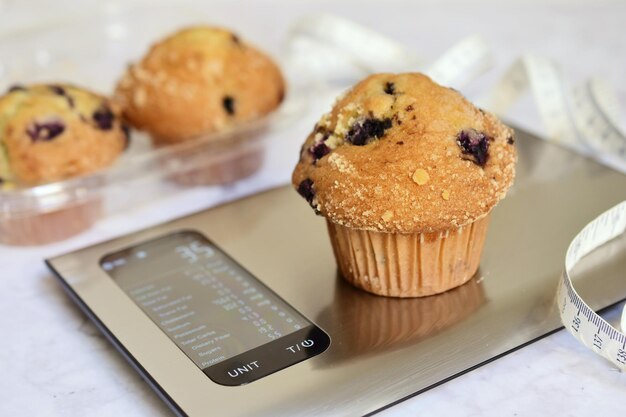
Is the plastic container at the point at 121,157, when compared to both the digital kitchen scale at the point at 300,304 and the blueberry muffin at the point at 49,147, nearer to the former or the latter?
the blueberry muffin at the point at 49,147

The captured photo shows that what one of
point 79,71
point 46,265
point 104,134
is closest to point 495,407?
point 46,265

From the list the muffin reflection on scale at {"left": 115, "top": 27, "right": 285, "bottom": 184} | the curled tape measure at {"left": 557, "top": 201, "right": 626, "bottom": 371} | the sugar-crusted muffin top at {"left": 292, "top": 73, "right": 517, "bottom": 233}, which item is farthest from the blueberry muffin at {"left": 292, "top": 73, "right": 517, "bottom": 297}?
the muffin reflection on scale at {"left": 115, "top": 27, "right": 285, "bottom": 184}

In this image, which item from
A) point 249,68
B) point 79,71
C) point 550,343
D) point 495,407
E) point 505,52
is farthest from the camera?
point 505,52

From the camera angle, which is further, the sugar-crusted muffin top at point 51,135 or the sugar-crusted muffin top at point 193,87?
the sugar-crusted muffin top at point 193,87

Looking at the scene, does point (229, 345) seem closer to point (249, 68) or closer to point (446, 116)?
point (446, 116)

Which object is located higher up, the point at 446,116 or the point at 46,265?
the point at 446,116

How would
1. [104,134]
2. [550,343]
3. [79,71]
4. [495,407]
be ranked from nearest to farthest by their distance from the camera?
[495,407] < [550,343] < [104,134] < [79,71]

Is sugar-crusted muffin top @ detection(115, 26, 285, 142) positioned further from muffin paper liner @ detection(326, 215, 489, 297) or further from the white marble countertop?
muffin paper liner @ detection(326, 215, 489, 297)

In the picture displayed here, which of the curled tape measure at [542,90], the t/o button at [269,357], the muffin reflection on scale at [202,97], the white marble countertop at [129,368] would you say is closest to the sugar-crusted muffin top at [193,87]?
the muffin reflection on scale at [202,97]
